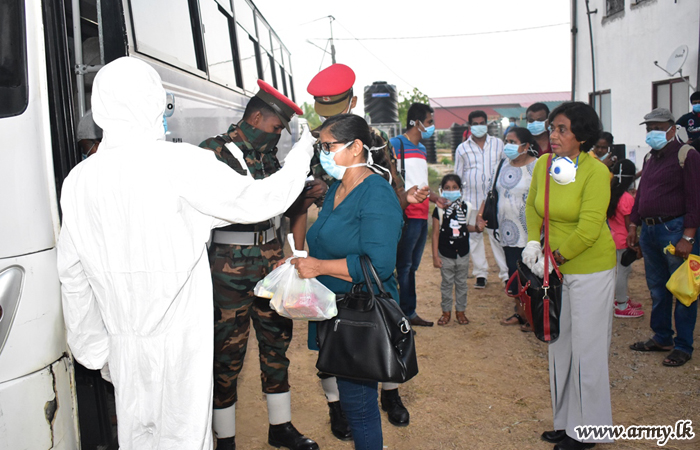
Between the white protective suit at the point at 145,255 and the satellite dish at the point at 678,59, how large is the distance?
349 inches

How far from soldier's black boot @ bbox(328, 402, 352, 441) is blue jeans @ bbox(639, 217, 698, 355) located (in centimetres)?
292

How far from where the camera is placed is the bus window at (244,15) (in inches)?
262

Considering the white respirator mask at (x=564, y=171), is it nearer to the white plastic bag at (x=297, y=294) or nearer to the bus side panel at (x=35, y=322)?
the white plastic bag at (x=297, y=294)

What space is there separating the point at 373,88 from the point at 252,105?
17077mm

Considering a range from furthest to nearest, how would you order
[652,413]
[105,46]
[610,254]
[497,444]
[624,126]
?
[624,126] → [652,413] → [497,444] → [610,254] → [105,46]

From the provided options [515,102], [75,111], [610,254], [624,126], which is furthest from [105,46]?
[515,102]

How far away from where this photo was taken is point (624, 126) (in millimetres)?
12164

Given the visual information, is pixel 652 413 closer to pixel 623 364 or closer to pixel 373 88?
pixel 623 364

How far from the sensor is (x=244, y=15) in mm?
7211

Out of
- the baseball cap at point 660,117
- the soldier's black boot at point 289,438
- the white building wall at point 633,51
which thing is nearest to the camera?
the soldier's black boot at point 289,438

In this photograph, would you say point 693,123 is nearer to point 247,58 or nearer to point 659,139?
point 659,139

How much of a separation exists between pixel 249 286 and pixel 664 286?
3689 millimetres

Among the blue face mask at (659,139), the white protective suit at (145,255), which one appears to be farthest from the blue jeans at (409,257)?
the white protective suit at (145,255)

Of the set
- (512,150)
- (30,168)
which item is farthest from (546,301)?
(30,168)
